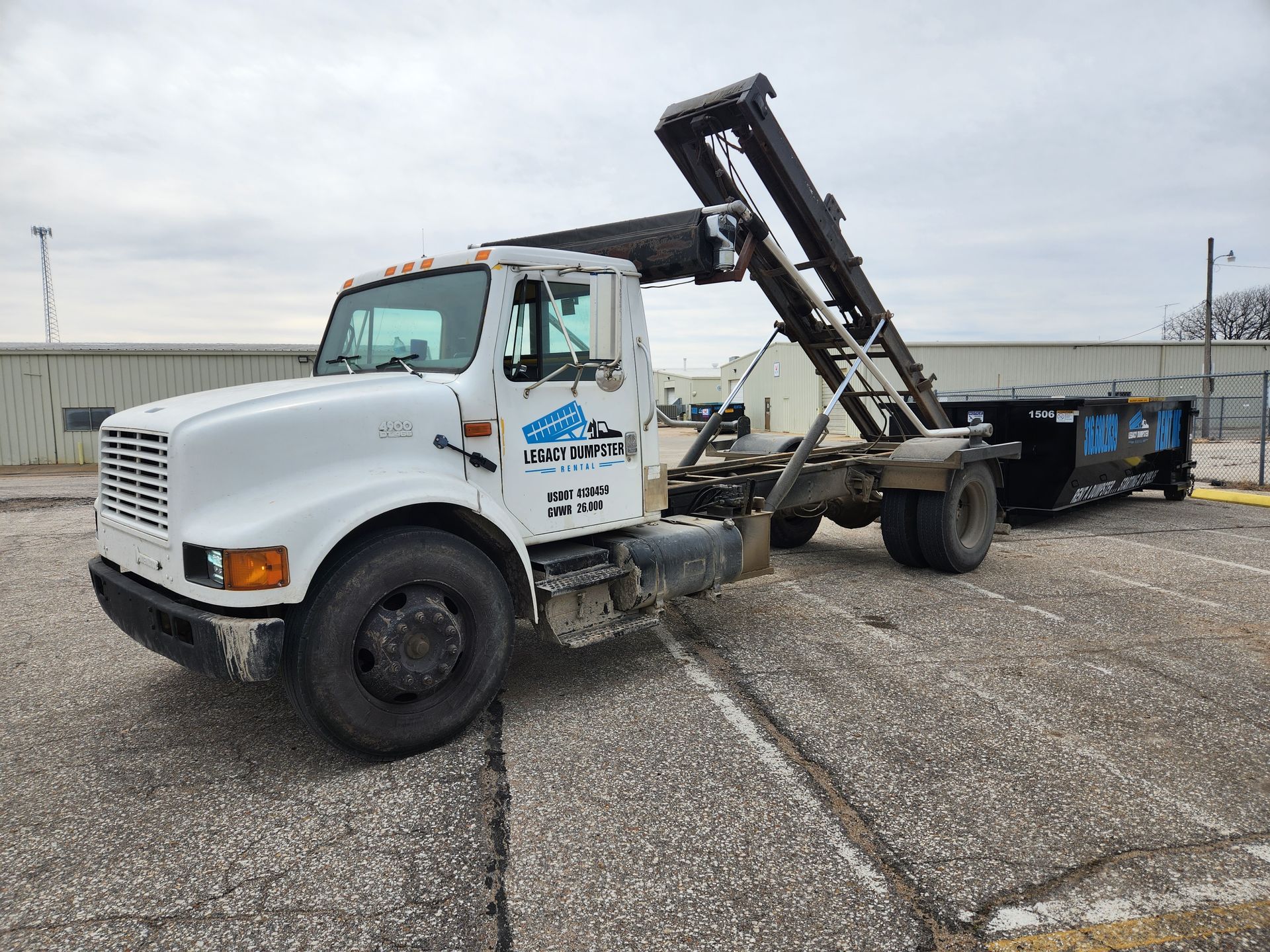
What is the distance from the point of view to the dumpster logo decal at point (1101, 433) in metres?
9.27

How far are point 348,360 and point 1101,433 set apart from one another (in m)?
8.73

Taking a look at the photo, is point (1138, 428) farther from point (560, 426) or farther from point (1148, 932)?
point (1148, 932)

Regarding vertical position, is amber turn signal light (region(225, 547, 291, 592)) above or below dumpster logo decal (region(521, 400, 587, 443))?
below

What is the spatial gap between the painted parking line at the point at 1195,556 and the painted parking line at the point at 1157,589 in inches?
49.8

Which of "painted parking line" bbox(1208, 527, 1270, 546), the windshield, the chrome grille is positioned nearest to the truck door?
the windshield

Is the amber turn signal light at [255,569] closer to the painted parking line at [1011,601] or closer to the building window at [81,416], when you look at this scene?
the painted parking line at [1011,601]

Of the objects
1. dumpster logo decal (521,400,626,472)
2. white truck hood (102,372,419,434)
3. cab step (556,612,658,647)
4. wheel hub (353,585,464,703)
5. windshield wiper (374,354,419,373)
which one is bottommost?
cab step (556,612,658,647)

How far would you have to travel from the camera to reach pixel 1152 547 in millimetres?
8398

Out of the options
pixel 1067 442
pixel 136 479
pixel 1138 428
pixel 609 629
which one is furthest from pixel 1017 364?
pixel 136 479

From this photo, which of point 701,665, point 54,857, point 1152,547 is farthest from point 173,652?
point 1152,547

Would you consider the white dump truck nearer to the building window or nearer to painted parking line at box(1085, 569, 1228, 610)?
painted parking line at box(1085, 569, 1228, 610)

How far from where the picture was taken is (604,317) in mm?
4094

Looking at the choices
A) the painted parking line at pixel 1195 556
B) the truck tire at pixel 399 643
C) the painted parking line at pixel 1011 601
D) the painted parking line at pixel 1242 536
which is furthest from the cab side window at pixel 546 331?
the painted parking line at pixel 1242 536

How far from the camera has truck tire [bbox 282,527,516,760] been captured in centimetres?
340
